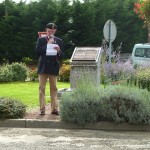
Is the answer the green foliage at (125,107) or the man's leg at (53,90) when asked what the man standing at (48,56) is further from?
the green foliage at (125,107)

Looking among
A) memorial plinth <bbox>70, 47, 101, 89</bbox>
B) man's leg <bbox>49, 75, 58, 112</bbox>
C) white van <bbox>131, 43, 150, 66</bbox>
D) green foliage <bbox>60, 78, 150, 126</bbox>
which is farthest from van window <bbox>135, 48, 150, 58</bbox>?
green foliage <bbox>60, 78, 150, 126</bbox>

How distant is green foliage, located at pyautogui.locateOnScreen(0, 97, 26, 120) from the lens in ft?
31.9

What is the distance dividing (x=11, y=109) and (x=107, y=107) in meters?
2.03

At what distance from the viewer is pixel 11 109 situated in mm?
9812

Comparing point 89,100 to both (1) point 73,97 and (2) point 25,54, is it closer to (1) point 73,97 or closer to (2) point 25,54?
(1) point 73,97

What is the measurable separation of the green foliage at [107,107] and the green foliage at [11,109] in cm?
96

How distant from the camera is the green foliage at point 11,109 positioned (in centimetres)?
971

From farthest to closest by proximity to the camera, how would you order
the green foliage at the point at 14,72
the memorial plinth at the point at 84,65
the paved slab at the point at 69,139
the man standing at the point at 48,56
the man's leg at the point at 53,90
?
the green foliage at the point at 14,72, the memorial plinth at the point at 84,65, the man's leg at the point at 53,90, the man standing at the point at 48,56, the paved slab at the point at 69,139

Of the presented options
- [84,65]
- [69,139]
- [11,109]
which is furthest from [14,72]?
[69,139]

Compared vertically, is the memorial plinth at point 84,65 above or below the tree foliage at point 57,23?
below

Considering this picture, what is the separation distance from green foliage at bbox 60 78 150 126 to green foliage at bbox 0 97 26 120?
0.96 metres

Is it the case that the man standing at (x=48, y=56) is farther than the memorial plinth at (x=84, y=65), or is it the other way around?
the memorial plinth at (x=84, y=65)

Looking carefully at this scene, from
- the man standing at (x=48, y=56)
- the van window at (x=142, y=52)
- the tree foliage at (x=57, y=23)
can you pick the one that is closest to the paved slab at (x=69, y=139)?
the man standing at (x=48, y=56)

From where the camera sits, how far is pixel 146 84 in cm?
1275
